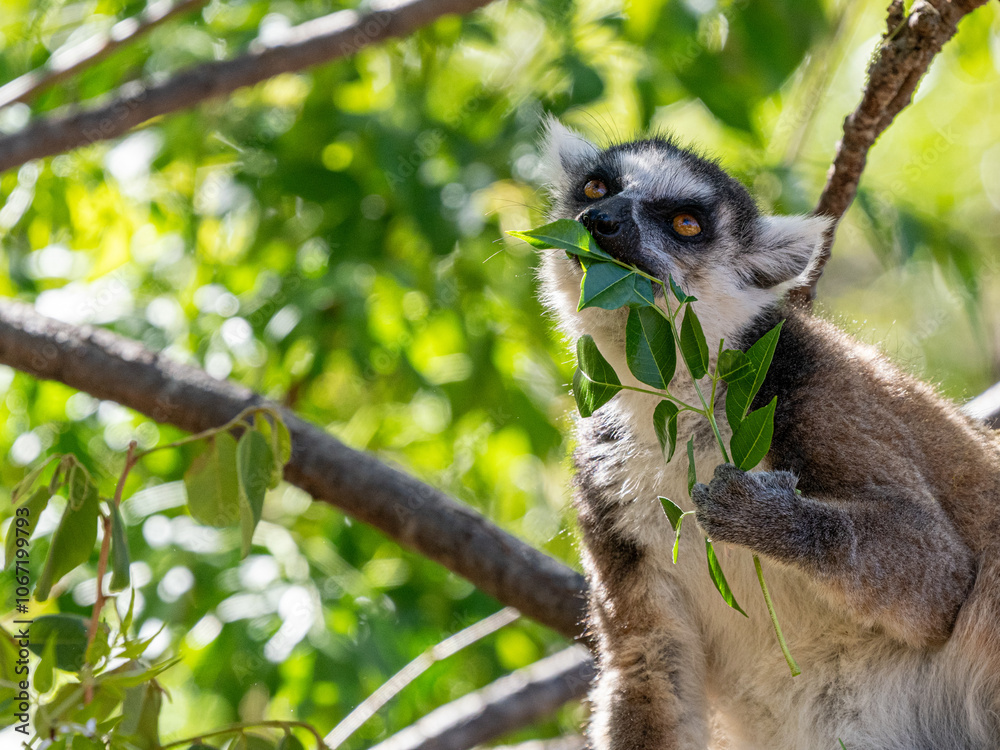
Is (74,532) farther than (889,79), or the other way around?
(889,79)

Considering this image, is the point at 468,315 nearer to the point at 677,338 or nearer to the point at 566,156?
the point at 566,156

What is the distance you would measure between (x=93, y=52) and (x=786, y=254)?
3.44m

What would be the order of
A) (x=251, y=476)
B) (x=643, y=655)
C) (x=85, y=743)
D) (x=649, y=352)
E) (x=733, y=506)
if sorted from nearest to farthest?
(x=85, y=743)
(x=649, y=352)
(x=733, y=506)
(x=251, y=476)
(x=643, y=655)

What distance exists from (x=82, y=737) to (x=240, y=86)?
3.16 metres

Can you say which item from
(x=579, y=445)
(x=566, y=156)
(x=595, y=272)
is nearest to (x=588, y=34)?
(x=566, y=156)

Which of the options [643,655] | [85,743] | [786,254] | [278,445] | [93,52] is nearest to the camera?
[85,743]

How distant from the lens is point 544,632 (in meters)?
6.05

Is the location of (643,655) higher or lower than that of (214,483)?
lower

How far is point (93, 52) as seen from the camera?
4.62 metres

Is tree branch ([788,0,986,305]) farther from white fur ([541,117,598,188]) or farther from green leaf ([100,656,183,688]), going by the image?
green leaf ([100,656,183,688])

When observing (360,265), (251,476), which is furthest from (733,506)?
(360,265)

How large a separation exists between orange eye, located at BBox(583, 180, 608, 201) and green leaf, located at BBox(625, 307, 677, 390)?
5.20ft

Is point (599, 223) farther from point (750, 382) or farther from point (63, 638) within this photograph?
point (63, 638)

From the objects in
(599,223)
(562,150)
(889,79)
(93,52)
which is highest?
(889,79)
